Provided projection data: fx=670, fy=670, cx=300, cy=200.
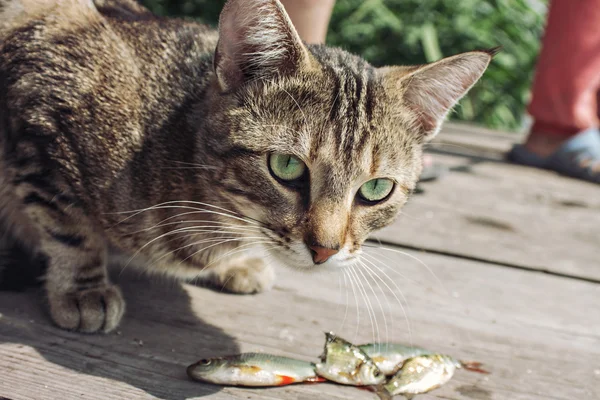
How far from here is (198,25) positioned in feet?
6.86

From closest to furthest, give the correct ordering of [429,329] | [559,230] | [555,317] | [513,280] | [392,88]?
[392,88] → [429,329] → [555,317] → [513,280] → [559,230]

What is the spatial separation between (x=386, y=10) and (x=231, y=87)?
11.0 feet

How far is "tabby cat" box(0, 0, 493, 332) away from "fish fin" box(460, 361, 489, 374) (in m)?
0.42

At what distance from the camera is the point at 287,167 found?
5.20ft

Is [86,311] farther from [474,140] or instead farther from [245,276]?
[474,140]

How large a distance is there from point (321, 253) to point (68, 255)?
2.36 ft

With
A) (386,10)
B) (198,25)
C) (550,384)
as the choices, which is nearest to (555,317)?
(550,384)

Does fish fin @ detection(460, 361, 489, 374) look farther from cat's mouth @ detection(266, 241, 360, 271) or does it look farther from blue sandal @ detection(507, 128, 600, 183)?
blue sandal @ detection(507, 128, 600, 183)

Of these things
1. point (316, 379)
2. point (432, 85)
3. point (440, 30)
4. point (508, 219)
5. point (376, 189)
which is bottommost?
point (316, 379)

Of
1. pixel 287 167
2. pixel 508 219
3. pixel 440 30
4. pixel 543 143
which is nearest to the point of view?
pixel 287 167

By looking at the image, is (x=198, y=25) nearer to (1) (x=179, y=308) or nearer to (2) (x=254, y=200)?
(2) (x=254, y=200)

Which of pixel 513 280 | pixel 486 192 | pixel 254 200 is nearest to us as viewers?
pixel 254 200

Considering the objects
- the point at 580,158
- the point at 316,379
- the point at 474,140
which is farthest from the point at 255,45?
the point at 474,140

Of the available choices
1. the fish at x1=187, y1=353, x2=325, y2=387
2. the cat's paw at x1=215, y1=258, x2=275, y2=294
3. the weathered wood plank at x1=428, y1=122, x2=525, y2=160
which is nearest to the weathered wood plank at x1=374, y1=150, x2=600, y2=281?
the weathered wood plank at x1=428, y1=122, x2=525, y2=160
